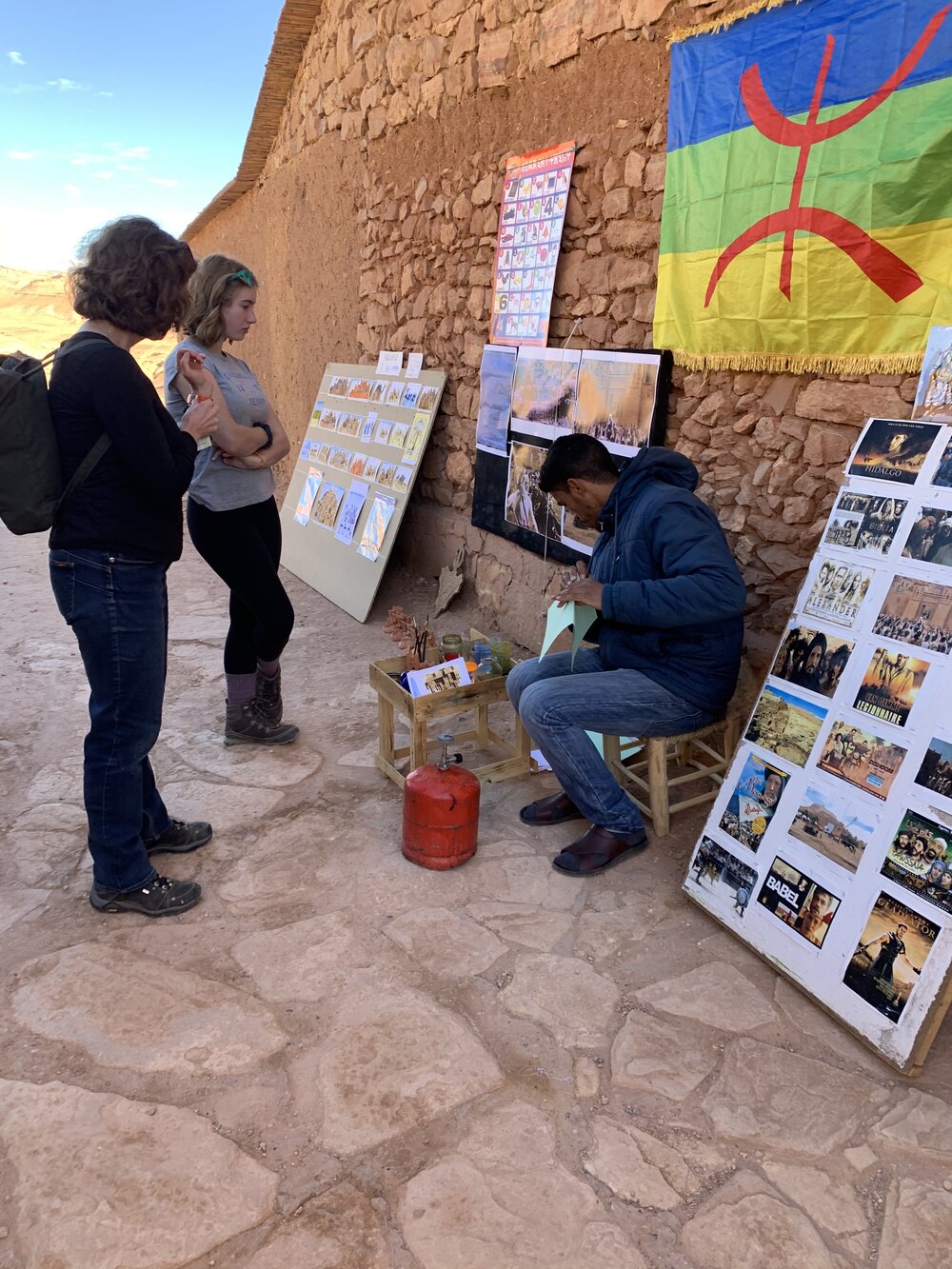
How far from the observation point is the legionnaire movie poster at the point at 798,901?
2.25 metres

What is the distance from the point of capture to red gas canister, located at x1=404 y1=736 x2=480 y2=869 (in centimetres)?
278

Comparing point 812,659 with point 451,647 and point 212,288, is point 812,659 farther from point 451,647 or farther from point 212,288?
point 212,288

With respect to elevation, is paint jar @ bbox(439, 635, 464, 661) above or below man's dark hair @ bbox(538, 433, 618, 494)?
below

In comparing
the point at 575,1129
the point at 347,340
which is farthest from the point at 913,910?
the point at 347,340

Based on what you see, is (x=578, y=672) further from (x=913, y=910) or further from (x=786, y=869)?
(x=913, y=910)

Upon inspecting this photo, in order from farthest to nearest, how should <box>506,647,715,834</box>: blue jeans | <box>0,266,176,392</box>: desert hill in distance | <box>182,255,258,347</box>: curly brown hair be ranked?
<box>0,266,176,392</box>: desert hill in distance → <box>182,255,258,347</box>: curly brown hair → <box>506,647,715,834</box>: blue jeans

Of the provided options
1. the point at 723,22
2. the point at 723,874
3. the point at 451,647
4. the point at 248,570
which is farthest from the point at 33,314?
the point at 723,874

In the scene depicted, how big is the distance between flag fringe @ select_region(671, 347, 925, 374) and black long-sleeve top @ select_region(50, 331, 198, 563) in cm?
201

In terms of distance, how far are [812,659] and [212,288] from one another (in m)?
2.47

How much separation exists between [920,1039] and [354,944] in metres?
1.52

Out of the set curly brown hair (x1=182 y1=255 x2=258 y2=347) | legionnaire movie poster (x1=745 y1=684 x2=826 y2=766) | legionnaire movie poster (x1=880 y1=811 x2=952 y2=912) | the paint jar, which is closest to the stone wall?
legionnaire movie poster (x1=745 y1=684 x2=826 y2=766)

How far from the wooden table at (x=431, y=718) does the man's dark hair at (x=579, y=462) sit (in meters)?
0.92

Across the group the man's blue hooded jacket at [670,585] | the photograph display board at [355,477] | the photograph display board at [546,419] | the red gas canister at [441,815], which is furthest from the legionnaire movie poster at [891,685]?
the photograph display board at [355,477]

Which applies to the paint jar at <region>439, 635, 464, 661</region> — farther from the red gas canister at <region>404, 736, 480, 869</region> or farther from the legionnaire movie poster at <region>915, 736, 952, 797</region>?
the legionnaire movie poster at <region>915, 736, 952, 797</region>
